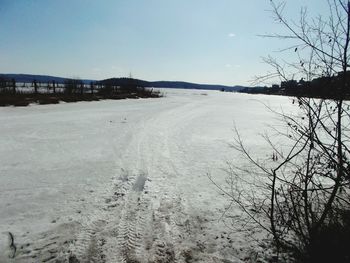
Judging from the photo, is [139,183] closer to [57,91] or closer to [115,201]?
[115,201]

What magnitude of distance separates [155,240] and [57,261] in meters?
1.07

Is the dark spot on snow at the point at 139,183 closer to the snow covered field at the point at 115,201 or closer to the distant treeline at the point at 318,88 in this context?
the snow covered field at the point at 115,201

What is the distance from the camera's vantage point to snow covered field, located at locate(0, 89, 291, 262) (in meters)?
3.14

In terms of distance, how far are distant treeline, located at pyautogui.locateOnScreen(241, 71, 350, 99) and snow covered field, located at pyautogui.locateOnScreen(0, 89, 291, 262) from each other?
1.25 m

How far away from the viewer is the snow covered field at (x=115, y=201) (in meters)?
3.14

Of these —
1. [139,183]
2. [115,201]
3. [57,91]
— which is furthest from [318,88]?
[57,91]

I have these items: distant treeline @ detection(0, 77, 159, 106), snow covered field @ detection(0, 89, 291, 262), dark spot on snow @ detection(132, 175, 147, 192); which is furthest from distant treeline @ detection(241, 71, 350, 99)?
distant treeline @ detection(0, 77, 159, 106)

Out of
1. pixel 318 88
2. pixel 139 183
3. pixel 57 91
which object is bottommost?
pixel 139 183

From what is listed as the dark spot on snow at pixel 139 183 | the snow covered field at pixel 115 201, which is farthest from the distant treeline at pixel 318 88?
the dark spot on snow at pixel 139 183

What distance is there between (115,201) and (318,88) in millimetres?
3209

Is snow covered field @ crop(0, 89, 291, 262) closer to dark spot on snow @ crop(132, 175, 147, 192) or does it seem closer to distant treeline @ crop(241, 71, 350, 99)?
dark spot on snow @ crop(132, 175, 147, 192)

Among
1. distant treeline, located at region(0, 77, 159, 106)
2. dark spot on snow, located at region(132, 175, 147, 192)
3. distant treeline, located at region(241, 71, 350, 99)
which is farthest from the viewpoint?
distant treeline, located at region(0, 77, 159, 106)

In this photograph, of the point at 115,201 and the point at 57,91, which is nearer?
the point at 115,201

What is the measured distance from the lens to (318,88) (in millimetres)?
2805
